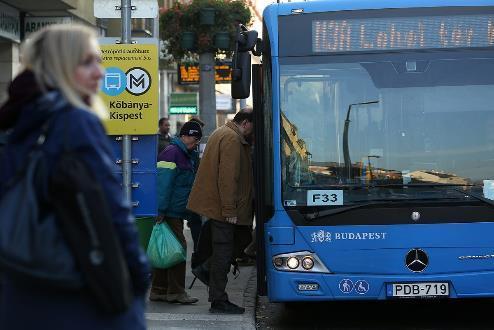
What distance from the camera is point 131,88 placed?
826cm

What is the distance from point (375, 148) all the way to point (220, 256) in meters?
1.88

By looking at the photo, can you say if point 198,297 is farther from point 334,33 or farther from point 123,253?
point 123,253

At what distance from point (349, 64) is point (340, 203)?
1.14 m

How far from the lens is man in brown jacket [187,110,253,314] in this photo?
28.2 feet

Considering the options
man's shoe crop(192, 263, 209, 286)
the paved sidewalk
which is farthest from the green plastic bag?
the paved sidewalk

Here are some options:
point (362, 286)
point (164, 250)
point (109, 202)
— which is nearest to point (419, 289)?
point (362, 286)

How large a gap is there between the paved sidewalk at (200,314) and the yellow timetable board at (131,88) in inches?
64.8

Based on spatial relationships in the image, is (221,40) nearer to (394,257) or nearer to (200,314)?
(200,314)

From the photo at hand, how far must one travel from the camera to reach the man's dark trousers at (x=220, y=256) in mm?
8648

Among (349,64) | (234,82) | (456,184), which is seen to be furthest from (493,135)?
(234,82)

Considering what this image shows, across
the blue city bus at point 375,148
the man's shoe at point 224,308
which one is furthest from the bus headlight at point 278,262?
the man's shoe at point 224,308

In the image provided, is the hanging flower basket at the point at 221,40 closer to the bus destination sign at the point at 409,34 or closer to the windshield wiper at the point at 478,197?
the bus destination sign at the point at 409,34

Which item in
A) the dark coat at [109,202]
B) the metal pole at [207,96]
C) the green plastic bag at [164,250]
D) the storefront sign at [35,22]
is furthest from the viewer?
the metal pole at [207,96]

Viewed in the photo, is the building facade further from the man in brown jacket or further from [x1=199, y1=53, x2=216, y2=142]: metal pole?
the man in brown jacket
